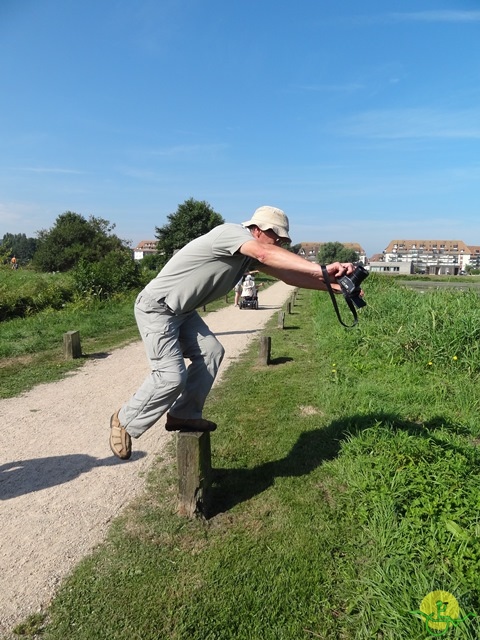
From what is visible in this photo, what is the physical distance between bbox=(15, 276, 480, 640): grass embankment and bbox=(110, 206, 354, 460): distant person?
2.64 feet

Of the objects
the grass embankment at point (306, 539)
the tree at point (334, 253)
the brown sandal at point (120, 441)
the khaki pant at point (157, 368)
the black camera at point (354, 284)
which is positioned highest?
the tree at point (334, 253)

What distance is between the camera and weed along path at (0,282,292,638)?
2.55m

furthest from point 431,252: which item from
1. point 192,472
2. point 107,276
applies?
point 192,472

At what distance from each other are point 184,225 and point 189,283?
48.6 meters

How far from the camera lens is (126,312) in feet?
49.9

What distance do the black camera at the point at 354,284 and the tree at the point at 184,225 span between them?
4776cm

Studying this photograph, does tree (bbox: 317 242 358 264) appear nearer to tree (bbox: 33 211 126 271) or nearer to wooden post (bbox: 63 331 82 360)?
tree (bbox: 33 211 126 271)

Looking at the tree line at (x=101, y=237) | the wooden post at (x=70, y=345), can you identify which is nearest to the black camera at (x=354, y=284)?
the wooden post at (x=70, y=345)

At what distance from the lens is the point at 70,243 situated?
165 feet

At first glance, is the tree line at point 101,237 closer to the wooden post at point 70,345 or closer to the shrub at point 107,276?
the shrub at point 107,276

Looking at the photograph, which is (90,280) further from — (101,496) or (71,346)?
(101,496)

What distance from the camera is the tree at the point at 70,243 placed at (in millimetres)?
47688

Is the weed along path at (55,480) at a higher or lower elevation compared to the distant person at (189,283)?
lower

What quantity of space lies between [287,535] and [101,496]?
58.7 inches
